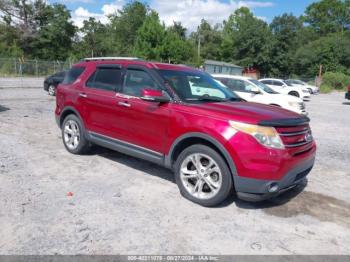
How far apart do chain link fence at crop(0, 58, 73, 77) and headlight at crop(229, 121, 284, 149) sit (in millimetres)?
30532

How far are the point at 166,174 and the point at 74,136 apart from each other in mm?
2041

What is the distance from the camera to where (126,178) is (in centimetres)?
516

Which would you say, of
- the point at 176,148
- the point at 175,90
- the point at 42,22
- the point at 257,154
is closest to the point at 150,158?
the point at 176,148

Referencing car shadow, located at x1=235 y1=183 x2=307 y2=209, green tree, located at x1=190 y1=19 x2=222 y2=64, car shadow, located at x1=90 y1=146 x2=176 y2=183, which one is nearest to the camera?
car shadow, located at x1=235 y1=183 x2=307 y2=209

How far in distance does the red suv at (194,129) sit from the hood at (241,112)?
0.04 ft

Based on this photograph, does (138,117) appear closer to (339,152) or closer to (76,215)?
(76,215)

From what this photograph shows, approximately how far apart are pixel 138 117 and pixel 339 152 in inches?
204

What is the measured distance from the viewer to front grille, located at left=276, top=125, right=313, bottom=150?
3.96 m

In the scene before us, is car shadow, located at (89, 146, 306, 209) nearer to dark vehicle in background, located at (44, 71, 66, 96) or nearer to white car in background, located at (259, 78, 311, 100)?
dark vehicle in background, located at (44, 71, 66, 96)

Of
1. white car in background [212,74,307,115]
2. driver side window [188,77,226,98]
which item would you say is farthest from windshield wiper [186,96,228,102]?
white car in background [212,74,307,115]

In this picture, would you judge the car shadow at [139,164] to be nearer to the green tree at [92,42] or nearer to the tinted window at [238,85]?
the tinted window at [238,85]

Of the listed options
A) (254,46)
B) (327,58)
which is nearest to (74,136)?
(254,46)

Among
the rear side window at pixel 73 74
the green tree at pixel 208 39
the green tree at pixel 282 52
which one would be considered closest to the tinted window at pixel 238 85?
the rear side window at pixel 73 74

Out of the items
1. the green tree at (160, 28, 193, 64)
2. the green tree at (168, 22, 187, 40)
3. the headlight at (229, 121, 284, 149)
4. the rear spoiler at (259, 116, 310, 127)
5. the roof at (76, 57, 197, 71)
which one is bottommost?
the headlight at (229, 121, 284, 149)
